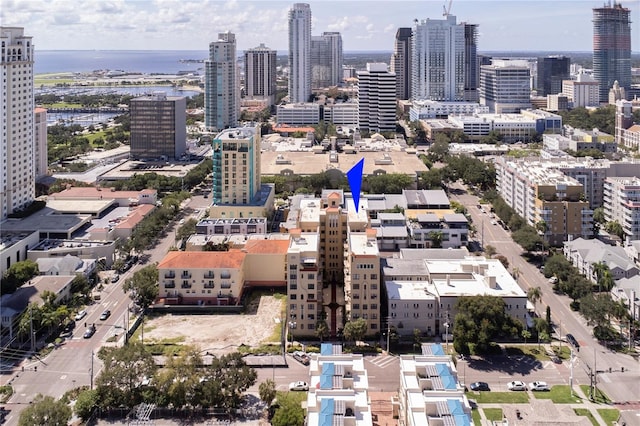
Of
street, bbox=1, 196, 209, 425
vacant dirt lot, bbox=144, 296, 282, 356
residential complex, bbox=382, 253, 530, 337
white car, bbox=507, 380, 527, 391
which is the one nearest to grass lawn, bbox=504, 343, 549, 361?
residential complex, bbox=382, 253, 530, 337

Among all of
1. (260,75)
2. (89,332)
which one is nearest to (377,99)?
(260,75)

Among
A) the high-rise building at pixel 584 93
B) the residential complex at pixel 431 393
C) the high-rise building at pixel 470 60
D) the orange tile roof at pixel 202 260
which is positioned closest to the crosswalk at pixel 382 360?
the residential complex at pixel 431 393

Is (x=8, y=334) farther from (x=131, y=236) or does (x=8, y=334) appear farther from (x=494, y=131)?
(x=494, y=131)

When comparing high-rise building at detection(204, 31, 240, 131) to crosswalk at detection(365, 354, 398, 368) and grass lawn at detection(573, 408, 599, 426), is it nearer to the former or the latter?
crosswalk at detection(365, 354, 398, 368)

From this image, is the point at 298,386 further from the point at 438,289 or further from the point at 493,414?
the point at 438,289

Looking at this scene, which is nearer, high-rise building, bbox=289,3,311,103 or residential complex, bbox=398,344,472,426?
residential complex, bbox=398,344,472,426

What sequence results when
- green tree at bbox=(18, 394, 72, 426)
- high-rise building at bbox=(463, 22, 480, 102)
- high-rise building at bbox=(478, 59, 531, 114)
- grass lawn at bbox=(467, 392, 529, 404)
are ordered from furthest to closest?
high-rise building at bbox=(463, 22, 480, 102) → high-rise building at bbox=(478, 59, 531, 114) → grass lawn at bbox=(467, 392, 529, 404) → green tree at bbox=(18, 394, 72, 426)

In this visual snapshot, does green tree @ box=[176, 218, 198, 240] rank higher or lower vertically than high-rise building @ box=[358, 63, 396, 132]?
lower

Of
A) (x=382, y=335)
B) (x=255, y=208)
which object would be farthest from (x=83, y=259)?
(x=382, y=335)
